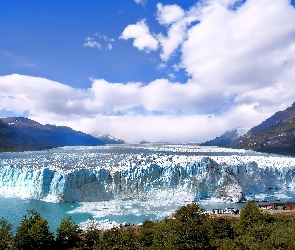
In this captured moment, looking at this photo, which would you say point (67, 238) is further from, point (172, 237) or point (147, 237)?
point (172, 237)

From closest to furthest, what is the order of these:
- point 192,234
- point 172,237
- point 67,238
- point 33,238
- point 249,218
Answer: point 172,237 → point 192,234 → point 33,238 → point 67,238 → point 249,218

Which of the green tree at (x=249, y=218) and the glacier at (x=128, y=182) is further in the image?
the glacier at (x=128, y=182)

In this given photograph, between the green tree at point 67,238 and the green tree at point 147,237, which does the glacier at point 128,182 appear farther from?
the green tree at point 147,237

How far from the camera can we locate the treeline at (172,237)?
2792 centimetres

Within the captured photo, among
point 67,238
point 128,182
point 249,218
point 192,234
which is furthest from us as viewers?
point 128,182

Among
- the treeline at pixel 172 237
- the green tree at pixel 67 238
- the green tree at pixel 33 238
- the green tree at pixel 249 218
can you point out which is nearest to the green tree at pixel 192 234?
the treeline at pixel 172 237

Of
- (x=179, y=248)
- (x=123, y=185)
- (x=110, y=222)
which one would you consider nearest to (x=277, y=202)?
(x=123, y=185)

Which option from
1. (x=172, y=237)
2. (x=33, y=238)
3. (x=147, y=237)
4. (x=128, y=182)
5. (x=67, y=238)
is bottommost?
(x=67, y=238)

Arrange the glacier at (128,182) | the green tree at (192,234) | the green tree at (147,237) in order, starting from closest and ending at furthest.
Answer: the green tree at (192,234)
the green tree at (147,237)
the glacier at (128,182)

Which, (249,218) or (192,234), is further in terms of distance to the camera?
(249,218)

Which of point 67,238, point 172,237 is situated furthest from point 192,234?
point 67,238

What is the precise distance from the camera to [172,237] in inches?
1091

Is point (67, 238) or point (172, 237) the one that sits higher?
point (172, 237)

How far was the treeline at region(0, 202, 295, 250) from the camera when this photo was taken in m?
27.9
